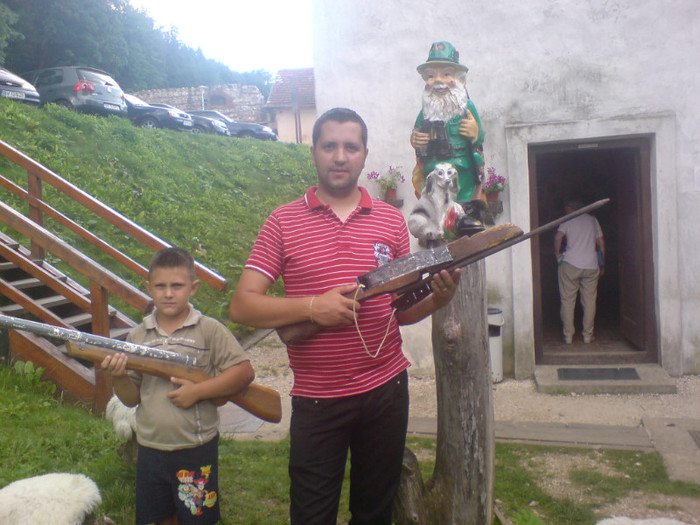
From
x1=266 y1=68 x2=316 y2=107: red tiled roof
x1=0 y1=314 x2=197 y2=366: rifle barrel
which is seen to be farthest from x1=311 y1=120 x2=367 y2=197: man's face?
x1=266 y1=68 x2=316 y2=107: red tiled roof

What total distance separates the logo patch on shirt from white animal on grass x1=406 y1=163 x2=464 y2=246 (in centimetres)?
96

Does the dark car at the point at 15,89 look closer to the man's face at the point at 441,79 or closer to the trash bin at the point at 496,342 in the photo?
the trash bin at the point at 496,342

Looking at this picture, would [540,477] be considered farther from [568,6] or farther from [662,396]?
[568,6]

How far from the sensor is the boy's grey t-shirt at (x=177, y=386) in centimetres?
246

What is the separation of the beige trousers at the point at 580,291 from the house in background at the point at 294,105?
21.6 m

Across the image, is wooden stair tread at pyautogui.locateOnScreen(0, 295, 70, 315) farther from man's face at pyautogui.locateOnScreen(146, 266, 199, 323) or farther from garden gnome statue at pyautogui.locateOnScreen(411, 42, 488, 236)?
garden gnome statue at pyautogui.locateOnScreen(411, 42, 488, 236)

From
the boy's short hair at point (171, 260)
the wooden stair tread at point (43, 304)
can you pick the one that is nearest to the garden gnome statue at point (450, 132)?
the boy's short hair at point (171, 260)

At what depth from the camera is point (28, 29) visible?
2136cm

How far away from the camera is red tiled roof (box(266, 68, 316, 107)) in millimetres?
28094

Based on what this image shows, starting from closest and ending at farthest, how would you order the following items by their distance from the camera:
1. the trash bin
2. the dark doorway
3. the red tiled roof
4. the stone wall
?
1. the trash bin
2. the dark doorway
3. the red tiled roof
4. the stone wall

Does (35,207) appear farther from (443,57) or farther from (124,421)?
(443,57)

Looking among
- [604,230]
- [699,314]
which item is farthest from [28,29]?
[699,314]

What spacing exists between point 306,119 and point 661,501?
88.7 ft

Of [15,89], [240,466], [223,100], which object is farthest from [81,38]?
[240,466]
